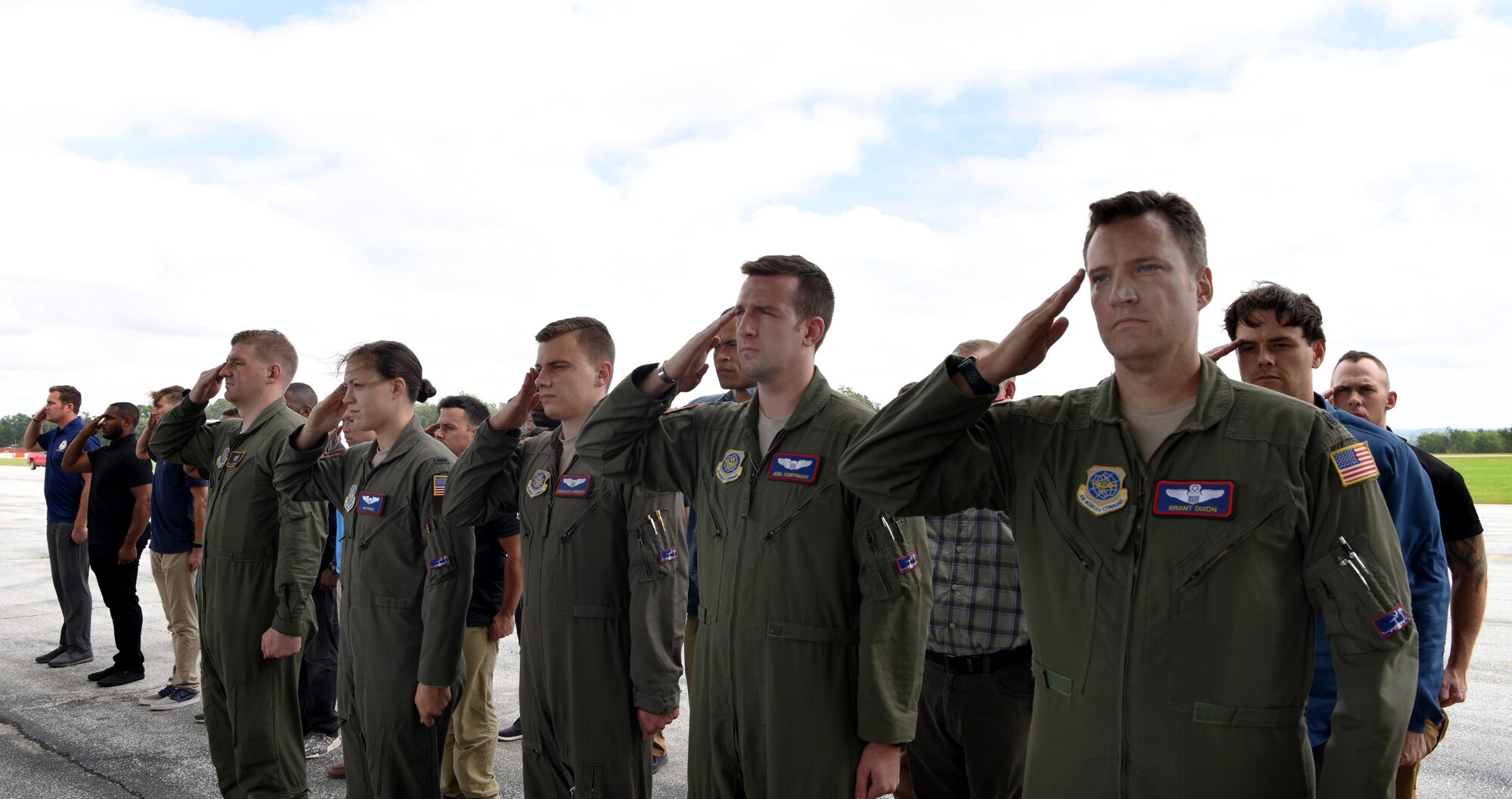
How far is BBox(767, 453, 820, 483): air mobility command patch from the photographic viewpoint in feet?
9.41

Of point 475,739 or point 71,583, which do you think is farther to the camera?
point 71,583

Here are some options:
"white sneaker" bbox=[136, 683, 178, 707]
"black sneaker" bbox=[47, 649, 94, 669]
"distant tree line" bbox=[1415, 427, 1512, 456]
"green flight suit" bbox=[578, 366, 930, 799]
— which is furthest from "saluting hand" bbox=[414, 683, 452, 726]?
"distant tree line" bbox=[1415, 427, 1512, 456]

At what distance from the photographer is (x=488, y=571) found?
5.30 metres

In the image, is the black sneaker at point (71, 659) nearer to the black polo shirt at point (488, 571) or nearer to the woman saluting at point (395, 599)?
the black polo shirt at point (488, 571)

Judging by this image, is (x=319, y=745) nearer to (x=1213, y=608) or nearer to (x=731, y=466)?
(x=731, y=466)

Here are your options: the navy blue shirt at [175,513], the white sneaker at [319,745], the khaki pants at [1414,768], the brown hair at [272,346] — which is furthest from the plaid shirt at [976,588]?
the navy blue shirt at [175,513]

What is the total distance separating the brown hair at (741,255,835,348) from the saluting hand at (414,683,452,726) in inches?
85.9

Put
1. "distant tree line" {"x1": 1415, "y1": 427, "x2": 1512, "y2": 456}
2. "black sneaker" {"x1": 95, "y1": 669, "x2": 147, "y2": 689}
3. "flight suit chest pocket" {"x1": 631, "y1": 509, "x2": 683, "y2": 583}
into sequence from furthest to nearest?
"distant tree line" {"x1": 1415, "y1": 427, "x2": 1512, "y2": 456}
"black sneaker" {"x1": 95, "y1": 669, "x2": 147, "y2": 689}
"flight suit chest pocket" {"x1": 631, "y1": 509, "x2": 683, "y2": 583}

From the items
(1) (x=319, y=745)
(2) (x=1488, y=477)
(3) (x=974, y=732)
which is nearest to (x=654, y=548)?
(3) (x=974, y=732)

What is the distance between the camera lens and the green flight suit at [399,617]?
3.89 metres

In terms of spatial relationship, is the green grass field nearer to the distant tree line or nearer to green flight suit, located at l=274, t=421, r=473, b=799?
the distant tree line

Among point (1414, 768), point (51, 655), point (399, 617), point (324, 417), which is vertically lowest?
point (51, 655)

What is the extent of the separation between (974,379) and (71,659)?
354 inches

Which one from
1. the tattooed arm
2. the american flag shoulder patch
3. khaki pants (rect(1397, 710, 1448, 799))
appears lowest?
khaki pants (rect(1397, 710, 1448, 799))
